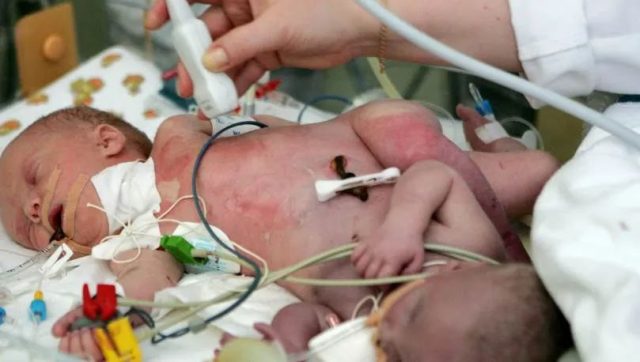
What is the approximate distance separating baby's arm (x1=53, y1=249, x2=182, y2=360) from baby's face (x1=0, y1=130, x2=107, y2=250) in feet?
0.43

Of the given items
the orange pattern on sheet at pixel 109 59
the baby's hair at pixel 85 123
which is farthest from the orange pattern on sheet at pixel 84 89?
the baby's hair at pixel 85 123

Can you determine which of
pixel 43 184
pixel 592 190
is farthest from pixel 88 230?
pixel 592 190

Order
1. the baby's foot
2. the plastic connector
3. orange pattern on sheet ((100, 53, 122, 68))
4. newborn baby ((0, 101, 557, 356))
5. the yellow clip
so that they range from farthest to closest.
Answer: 1. orange pattern on sheet ((100, 53, 122, 68))
2. the baby's foot
3. the plastic connector
4. newborn baby ((0, 101, 557, 356))
5. the yellow clip

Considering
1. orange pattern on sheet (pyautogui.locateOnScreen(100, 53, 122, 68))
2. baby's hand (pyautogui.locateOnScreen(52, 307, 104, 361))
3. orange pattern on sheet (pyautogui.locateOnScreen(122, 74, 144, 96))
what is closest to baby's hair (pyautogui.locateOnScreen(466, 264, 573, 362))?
baby's hand (pyautogui.locateOnScreen(52, 307, 104, 361))

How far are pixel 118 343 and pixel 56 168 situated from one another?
48cm

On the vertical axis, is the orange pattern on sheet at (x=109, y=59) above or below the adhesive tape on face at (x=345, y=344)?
below

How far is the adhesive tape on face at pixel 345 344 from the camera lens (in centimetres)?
104

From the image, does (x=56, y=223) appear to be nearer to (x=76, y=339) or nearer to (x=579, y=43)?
(x=76, y=339)

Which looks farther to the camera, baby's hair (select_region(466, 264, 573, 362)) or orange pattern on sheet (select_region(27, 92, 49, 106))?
orange pattern on sheet (select_region(27, 92, 49, 106))

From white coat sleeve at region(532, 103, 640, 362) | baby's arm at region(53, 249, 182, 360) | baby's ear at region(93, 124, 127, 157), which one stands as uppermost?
white coat sleeve at region(532, 103, 640, 362)

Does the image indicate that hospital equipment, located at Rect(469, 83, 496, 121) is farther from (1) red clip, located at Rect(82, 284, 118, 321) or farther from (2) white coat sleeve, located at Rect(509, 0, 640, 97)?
(1) red clip, located at Rect(82, 284, 118, 321)

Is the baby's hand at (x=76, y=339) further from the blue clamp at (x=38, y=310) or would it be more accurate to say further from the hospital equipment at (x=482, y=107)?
the hospital equipment at (x=482, y=107)

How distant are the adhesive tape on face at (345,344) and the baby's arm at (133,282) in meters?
0.27

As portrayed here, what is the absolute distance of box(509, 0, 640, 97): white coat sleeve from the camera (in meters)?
1.22
